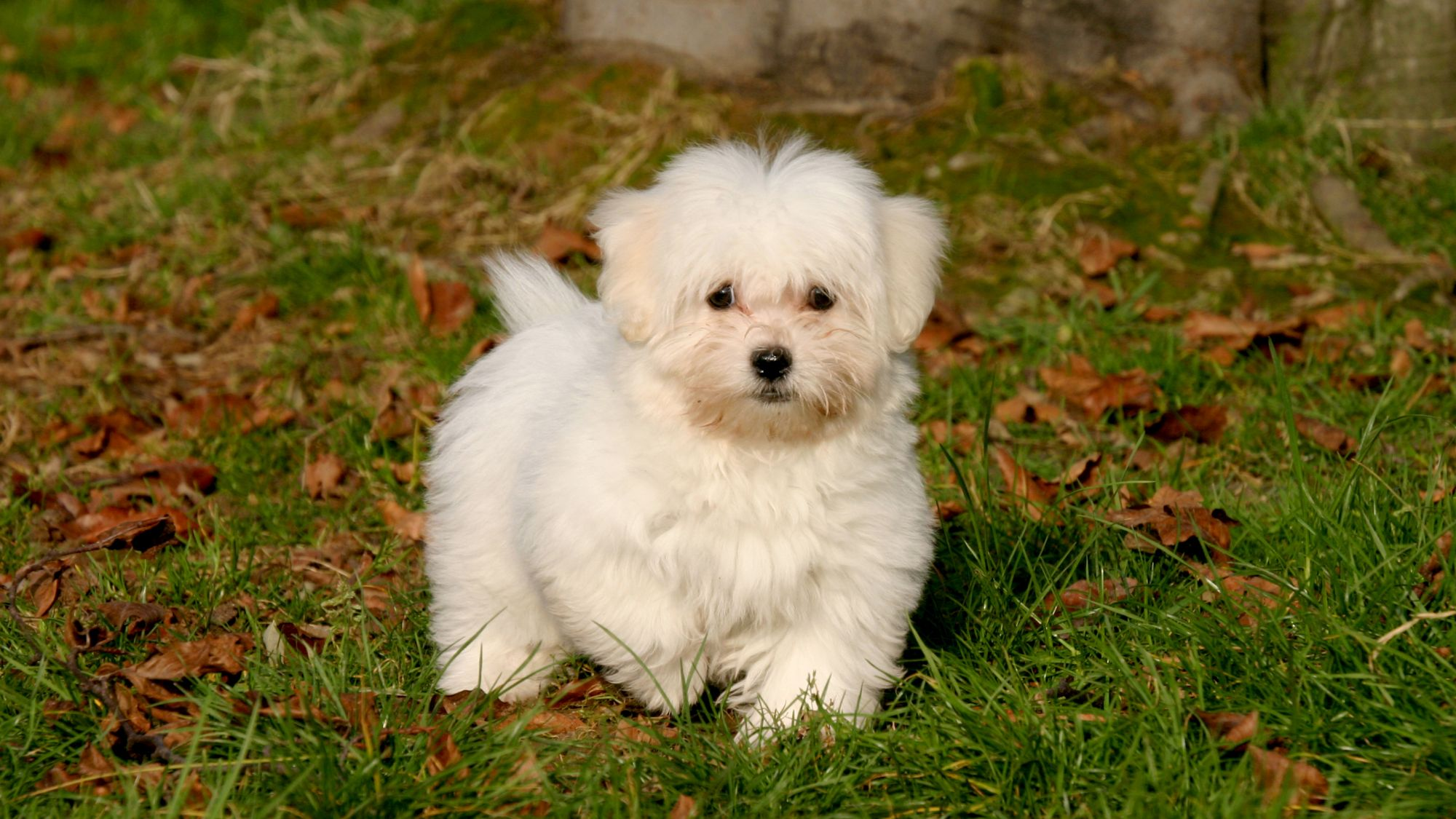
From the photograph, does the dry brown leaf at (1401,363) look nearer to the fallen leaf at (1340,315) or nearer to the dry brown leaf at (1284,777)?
the fallen leaf at (1340,315)

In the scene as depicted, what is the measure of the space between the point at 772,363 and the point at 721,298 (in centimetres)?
22

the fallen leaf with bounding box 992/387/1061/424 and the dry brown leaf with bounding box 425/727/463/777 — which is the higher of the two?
the dry brown leaf with bounding box 425/727/463/777

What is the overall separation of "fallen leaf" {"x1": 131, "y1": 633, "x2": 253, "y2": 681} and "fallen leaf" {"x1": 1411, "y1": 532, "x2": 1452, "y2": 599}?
7.45 feet

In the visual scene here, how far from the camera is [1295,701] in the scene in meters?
2.49

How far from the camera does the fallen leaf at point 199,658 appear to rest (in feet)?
9.04

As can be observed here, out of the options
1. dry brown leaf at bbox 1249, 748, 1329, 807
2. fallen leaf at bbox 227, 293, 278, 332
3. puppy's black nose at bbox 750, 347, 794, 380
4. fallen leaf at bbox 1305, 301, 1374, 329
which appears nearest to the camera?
dry brown leaf at bbox 1249, 748, 1329, 807

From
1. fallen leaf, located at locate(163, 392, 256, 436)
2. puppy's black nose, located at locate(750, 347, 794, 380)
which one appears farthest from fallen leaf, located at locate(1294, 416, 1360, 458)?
fallen leaf, located at locate(163, 392, 256, 436)

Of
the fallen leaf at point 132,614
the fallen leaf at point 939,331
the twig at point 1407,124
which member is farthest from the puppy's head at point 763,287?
the twig at point 1407,124

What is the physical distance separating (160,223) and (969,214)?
3171 mm

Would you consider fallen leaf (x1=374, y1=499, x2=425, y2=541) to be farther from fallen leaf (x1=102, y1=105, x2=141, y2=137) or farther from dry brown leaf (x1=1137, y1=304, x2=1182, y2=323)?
fallen leaf (x1=102, y1=105, x2=141, y2=137)

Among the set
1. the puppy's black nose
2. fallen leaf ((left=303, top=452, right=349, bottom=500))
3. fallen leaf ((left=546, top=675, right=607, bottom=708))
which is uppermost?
the puppy's black nose

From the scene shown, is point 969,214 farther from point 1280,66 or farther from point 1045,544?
point 1045,544

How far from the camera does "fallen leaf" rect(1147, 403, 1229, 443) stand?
4.11 meters

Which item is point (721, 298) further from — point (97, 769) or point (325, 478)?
point (325, 478)
